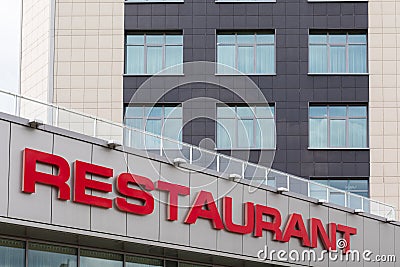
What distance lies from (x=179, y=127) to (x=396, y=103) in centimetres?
790

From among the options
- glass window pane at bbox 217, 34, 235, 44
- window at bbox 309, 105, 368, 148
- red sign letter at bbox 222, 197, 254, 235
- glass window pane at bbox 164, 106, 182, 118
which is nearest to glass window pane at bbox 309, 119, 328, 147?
window at bbox 309, 105, 368, 148

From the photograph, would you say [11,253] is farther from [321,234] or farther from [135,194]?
[321,234]

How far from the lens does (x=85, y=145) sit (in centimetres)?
2167

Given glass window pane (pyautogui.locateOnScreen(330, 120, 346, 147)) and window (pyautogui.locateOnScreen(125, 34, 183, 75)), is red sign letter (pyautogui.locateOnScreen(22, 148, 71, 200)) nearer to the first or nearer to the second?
window (pyautogui.locateOnScreen(125, 34, 183, 75))

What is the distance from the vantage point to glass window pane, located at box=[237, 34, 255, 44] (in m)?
42.5

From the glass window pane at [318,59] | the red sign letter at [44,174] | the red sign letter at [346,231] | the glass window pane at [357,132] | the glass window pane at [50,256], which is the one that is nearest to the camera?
the red sign letter at [44,174]

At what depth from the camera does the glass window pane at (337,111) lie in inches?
1661

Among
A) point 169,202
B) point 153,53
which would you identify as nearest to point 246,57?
point 153,53

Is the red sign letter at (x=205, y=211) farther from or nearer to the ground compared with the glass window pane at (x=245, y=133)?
nearer to the ground

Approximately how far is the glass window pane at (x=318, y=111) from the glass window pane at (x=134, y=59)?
633 centimetres

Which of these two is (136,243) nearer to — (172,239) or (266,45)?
(172,239)

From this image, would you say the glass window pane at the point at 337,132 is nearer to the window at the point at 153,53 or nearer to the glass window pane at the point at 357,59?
the glass window pane at the point at 357,59

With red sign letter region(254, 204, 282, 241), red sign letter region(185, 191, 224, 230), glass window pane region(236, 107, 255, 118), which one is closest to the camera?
red sign letter region(185, 191, 224, 230)
